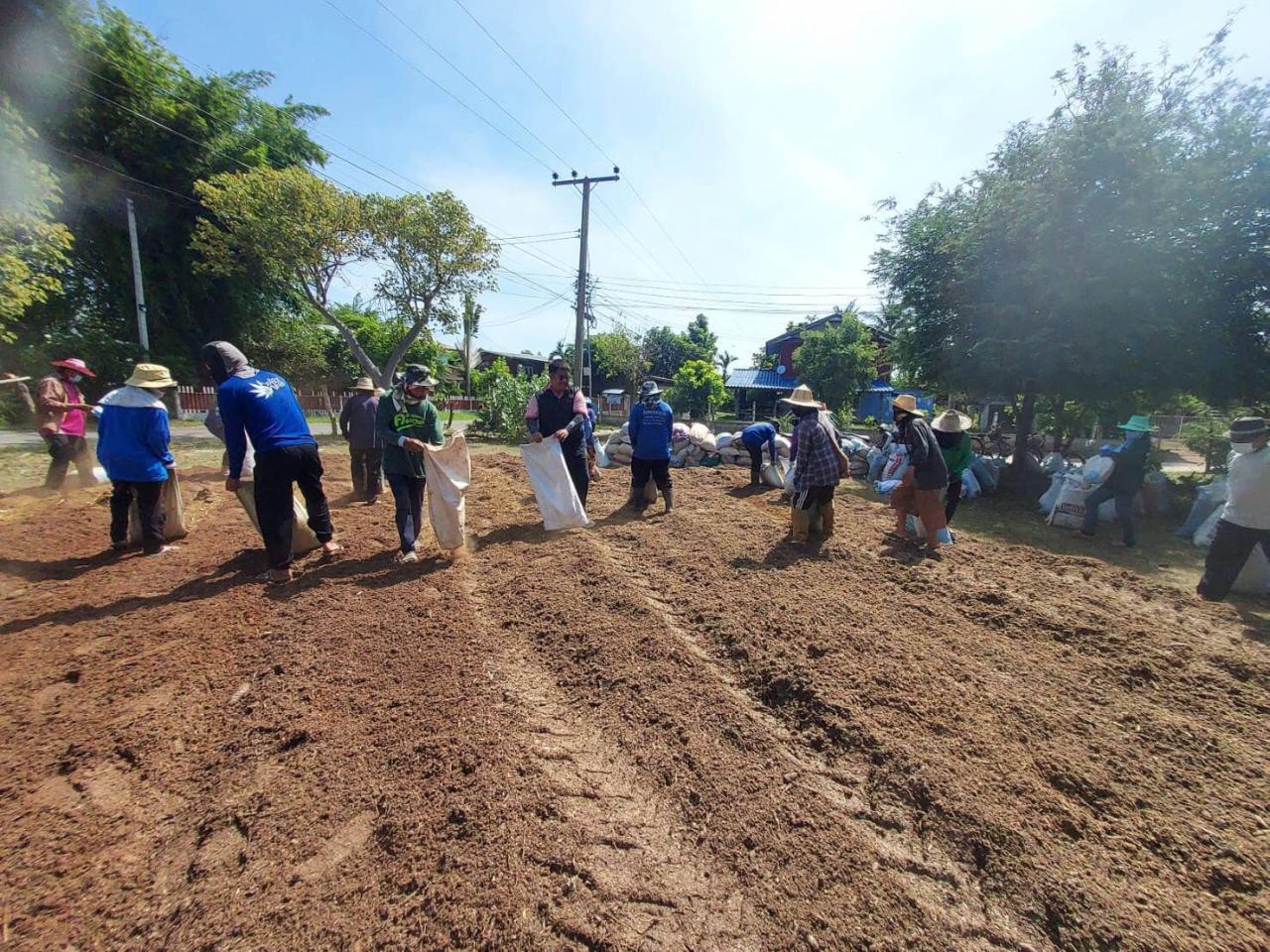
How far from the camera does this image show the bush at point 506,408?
17500mm

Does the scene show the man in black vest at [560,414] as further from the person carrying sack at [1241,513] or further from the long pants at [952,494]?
the person carrying sack at [1241,513]

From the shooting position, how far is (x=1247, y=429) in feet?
13.6

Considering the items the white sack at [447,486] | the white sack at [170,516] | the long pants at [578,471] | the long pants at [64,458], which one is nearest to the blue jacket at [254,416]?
the white sack at [447,486]

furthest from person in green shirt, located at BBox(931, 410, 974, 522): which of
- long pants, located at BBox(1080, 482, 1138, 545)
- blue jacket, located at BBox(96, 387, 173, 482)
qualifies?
blue jacket, located at BBox(96, 387, 173, 482)

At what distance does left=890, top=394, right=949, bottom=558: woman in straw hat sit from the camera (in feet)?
16.1

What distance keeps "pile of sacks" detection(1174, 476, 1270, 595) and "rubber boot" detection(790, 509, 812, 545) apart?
3.31 m

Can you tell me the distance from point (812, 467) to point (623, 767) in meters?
3.55

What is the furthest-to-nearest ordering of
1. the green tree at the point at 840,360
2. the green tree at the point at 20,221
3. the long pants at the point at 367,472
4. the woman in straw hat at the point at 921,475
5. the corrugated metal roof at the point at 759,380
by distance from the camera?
the corrugated metal roof at the point at 759,380 < the green tree at the point at 840,360 < the long pants at the point at 367,472 < the green tree at the point at 20,221 < the woman in straw hat at the point at 921,475

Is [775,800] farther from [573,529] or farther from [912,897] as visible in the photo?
[573,529]

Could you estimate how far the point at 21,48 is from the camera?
1147cm

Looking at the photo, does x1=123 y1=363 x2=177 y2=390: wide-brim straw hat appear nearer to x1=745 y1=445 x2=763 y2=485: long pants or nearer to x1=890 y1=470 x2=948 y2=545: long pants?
x1=890 y1=470 x2=948 y2=545: long pants

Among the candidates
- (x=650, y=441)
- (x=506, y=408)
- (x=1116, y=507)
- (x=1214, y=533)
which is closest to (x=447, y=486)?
(x=650, y=441)

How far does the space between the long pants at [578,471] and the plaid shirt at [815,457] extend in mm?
2103

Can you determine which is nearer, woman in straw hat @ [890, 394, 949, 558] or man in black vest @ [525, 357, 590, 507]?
woman in straw hat @ [890, 394, 949, 558]
